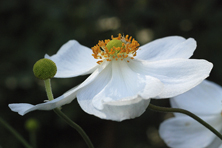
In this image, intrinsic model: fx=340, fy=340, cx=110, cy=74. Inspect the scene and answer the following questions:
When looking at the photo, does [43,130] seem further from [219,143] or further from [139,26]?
[219,143]

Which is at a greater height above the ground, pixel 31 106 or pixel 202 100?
pixel 31 106

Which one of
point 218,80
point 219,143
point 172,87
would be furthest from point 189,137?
point 218,80

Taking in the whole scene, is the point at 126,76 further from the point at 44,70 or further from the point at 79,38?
the point at 79,38

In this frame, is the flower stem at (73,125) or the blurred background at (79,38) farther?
the blurred background at (79,38)

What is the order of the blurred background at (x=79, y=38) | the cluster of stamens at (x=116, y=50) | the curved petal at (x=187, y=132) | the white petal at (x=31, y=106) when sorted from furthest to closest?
the blurred background at (x=79, y=38) < the curved petal at (x=187, y=132) < the cluster of stamens at (x=116, y=50) < the white petal at (x=31, y=106)

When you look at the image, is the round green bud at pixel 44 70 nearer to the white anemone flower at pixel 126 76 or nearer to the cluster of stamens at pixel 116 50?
the white anemone flower at pixel 126 76

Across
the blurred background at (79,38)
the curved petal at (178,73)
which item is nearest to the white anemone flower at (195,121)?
the curved petal at (178,73)

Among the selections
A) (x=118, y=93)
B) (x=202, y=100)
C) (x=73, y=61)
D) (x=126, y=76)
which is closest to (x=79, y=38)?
(x=73, y=61)
